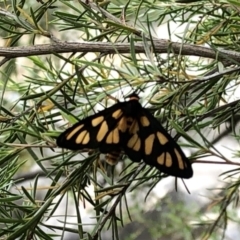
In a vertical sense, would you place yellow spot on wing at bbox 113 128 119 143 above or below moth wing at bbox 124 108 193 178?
above

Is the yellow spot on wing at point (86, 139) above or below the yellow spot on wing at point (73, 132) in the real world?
below

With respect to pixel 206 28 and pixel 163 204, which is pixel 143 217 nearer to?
pixel 163 204

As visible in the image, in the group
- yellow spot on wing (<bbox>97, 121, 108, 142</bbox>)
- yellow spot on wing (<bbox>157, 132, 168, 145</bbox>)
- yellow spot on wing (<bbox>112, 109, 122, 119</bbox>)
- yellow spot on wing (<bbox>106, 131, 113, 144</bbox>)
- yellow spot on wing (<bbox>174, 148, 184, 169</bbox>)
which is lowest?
yellow spot on wing (<bbox>174, 148, 184, 169</bbox>)

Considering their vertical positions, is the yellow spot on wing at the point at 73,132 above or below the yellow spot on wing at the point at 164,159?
above

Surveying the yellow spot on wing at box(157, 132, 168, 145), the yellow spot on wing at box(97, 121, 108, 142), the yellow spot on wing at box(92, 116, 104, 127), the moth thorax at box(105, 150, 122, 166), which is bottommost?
the moth thorax at box(105, 150, 122, 166)

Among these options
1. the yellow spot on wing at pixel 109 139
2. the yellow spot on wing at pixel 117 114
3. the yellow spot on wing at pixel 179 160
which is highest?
the yellow spot on wing at pixel 117 114

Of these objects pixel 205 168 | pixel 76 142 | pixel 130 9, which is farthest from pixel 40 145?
pixel 205 168
